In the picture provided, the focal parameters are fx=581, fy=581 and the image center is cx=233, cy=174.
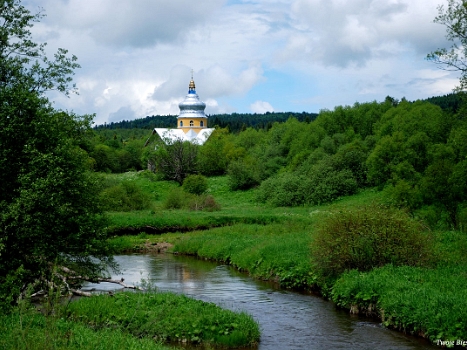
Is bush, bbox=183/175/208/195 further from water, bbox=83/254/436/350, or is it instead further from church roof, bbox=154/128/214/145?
church roof, bbox=154/128/214/145

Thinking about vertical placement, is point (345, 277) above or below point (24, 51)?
below

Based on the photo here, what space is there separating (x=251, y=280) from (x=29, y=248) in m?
10.1

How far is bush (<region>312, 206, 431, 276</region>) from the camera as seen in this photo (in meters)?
20.2

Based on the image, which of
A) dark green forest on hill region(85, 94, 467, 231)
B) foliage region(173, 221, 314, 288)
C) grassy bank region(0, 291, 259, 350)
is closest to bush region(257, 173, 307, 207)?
A: dark green forest on hill region(85, 94, 467, 231)

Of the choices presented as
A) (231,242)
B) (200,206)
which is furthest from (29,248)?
(200,206)

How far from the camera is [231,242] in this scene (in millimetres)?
31812

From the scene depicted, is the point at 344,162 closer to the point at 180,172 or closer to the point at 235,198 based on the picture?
the point at 235,198

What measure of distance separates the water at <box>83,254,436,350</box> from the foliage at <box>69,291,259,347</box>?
0.75 meters

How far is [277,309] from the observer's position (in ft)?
61.8

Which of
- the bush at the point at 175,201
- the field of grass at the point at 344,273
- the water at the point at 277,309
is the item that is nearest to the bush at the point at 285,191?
the bush at the point at 175,201

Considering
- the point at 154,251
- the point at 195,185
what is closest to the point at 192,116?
the point at 195,185

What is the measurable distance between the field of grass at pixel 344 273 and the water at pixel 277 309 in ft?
1.75

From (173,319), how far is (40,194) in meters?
5.21

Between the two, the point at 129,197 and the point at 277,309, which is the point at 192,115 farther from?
the point at 277,309
